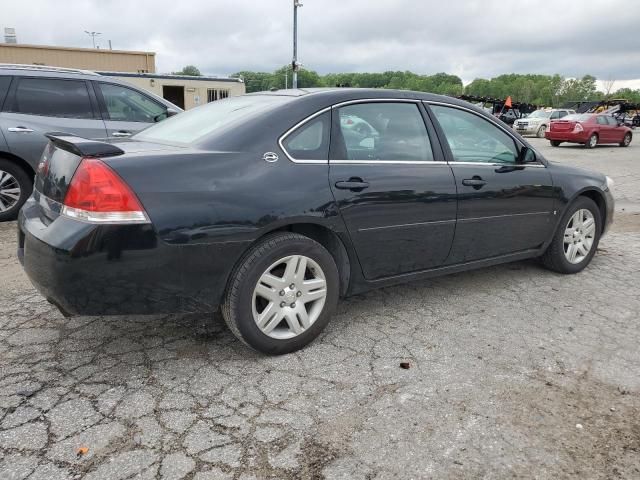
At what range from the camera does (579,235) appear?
15.5ft

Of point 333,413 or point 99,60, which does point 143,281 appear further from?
point 99,60

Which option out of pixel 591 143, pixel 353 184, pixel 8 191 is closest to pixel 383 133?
pixel 353 184

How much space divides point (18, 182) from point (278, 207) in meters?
4.51

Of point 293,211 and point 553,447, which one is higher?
point 293,211

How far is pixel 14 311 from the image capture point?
12.1ft

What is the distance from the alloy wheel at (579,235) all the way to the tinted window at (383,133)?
180 cm

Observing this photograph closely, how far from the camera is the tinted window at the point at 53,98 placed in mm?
6215

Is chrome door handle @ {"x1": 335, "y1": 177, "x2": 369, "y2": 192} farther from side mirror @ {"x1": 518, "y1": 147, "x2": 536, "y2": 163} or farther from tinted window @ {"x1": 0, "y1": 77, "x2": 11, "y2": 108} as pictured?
tinted window @ {"x1": 0, "y1": 77, "x2": 11, "y2": 108}

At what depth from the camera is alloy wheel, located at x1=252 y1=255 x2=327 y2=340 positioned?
297 centimetres

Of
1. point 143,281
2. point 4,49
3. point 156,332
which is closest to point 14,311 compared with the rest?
point 156,332

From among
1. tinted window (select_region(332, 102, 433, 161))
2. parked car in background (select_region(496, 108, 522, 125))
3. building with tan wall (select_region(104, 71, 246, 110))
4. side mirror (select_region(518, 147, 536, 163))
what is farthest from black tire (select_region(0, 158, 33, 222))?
parked car in background (select_region(496, 108, 522, 125))

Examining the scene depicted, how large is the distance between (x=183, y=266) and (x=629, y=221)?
6.67m

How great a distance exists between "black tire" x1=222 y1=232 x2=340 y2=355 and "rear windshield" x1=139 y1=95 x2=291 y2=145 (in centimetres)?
76

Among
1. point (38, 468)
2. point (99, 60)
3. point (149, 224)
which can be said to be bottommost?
point (38, 468)
